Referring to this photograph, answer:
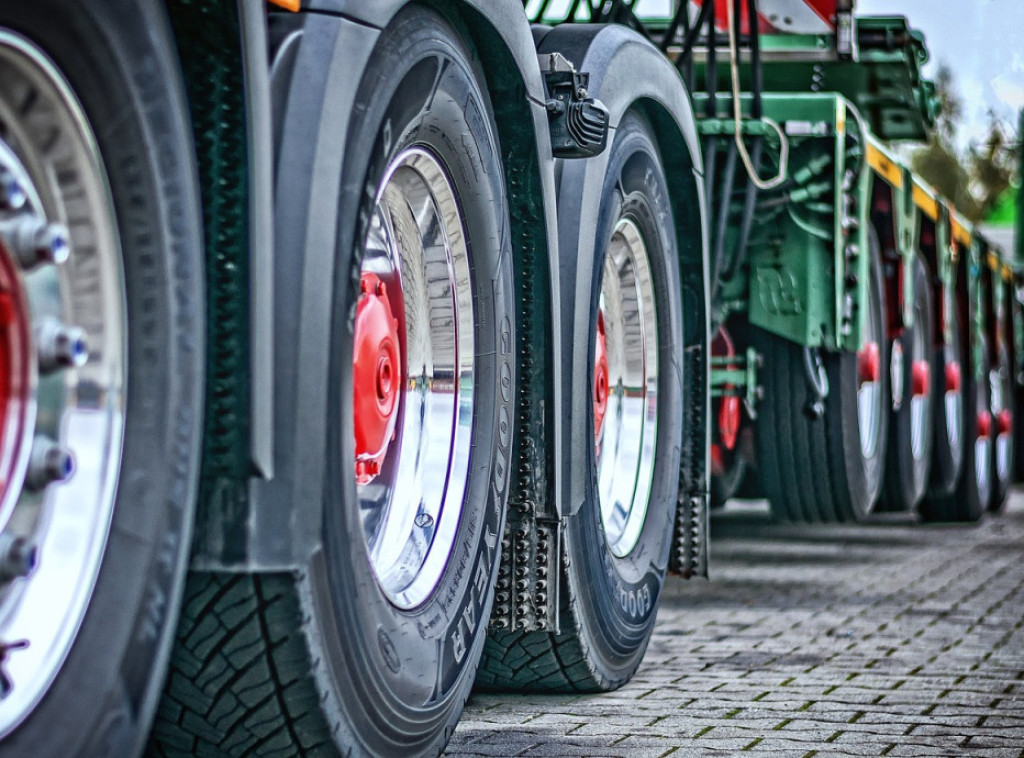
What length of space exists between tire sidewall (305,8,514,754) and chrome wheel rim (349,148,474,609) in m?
0.03

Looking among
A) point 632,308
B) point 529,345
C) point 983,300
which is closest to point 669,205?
point 632,308

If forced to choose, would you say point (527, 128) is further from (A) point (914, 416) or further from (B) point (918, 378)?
(A) point (914, 416)

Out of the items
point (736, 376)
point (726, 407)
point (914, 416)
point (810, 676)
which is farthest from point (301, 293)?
point (914, 416)

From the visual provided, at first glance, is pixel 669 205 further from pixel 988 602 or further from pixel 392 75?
pixel 988 602

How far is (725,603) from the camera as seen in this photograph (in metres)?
5.98

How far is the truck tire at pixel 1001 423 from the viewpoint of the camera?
435 inches

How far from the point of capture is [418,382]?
3012 millimetres

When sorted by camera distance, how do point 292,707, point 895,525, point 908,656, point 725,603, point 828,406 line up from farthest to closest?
point 895,525 → point 828,406 → point 725,603 → point 908,656 → point 292,707

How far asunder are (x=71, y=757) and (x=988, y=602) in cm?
471

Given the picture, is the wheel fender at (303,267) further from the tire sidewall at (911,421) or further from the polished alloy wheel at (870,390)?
the tire sidewall at (911,421)

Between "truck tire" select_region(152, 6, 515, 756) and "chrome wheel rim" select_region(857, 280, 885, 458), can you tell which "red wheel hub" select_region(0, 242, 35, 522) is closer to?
"truck tire" select_region(152, 6, 515, 756)

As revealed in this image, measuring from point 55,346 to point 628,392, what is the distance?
2614mm

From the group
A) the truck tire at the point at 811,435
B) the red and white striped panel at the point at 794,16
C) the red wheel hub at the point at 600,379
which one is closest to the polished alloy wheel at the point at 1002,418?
the truck tire at the point at 811,435

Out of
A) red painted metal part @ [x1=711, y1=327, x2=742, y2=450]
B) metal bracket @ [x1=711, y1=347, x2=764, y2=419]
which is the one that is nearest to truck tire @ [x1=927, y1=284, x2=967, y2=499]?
red painted metal part @ [x1=711, y1=327, x2=742, y2=450]
